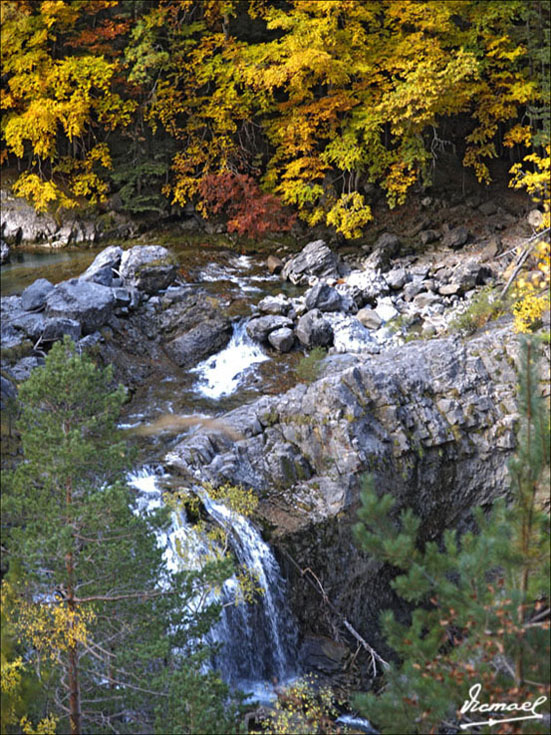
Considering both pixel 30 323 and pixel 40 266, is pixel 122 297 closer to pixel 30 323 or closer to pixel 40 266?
pixel 30 323

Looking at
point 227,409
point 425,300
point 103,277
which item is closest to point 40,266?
point 103,277

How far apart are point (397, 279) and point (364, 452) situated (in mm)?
7869

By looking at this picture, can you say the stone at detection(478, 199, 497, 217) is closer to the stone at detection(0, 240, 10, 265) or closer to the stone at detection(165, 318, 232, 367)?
the stone at detection(165, 318, 232, 367)

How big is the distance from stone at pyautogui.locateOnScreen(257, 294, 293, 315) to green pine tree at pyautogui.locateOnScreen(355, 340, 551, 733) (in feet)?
35.5

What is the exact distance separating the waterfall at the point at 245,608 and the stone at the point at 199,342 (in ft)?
15.9

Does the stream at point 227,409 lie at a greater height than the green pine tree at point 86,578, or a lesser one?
lesser

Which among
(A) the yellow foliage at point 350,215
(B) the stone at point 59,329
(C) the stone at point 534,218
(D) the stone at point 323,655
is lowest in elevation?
(D) the stone at point 323,655

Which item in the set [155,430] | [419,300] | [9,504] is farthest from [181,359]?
[9,504]

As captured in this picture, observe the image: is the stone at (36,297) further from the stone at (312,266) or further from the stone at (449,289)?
the stone at (449,289)

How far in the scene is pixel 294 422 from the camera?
10.4 m

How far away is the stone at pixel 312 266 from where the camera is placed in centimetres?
1745

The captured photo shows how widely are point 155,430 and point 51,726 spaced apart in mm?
6010

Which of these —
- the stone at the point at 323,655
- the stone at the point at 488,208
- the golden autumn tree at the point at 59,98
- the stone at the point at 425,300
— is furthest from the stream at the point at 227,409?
the stone at the point at 488,208

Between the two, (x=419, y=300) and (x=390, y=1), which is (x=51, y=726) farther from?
(x=390, y=1)
